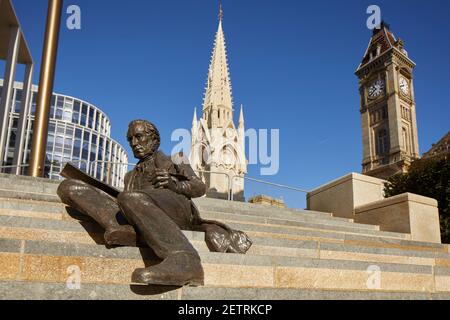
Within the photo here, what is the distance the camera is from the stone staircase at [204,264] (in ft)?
9.35

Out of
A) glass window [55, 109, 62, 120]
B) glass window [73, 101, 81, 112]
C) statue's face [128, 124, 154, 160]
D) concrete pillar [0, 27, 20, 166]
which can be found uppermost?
glass window [73, 101, 81, 112]

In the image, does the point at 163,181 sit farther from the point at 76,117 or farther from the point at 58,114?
the point at 76,117

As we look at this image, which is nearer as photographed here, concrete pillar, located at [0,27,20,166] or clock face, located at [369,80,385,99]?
concrete pillar, located at [0,27,20,166]

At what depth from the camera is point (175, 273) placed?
9.05 ft

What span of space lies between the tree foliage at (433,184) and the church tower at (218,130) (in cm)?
5650

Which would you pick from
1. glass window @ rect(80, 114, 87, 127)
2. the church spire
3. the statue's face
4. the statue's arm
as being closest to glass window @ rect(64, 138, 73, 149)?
glass window @ rect(80, 114, 87, 127)

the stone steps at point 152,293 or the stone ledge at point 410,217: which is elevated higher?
the stone ledge at point 410,217

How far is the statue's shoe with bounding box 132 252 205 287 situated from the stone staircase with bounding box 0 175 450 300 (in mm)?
158

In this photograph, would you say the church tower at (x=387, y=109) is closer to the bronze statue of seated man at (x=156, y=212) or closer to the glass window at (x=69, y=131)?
the glass window at (x=69, y=131)

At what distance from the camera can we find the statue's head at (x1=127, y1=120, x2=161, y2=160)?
407cm

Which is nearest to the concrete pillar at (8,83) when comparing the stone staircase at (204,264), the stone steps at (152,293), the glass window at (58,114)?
the stone staircase at (204,264)

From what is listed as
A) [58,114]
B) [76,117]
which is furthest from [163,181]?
[76,117]

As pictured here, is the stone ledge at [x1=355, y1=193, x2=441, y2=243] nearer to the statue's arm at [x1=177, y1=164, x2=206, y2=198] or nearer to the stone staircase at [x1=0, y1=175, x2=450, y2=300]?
the stone staircase at [x1=0, y1=175, x2=450, y2=300]
